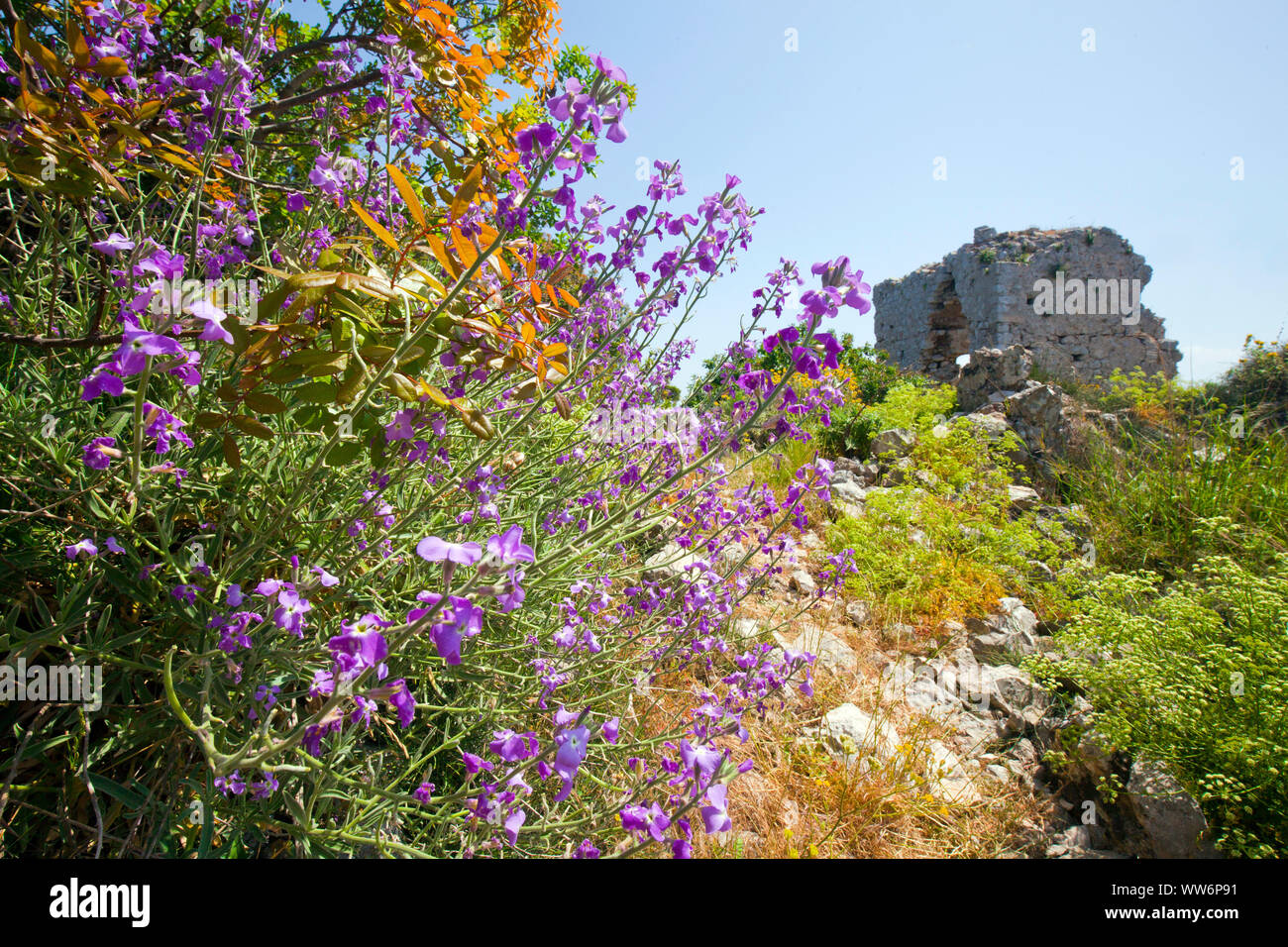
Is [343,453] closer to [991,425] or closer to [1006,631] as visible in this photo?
[1006,631]

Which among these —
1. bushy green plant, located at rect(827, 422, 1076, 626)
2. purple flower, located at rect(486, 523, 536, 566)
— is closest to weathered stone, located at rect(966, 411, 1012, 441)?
bushy green plant, located at rect(827, 422, 1076, 626)

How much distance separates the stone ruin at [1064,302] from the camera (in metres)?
14.2

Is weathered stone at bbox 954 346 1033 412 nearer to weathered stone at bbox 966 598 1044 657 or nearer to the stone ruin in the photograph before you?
weathered stone at bbox 966 598 1044 657

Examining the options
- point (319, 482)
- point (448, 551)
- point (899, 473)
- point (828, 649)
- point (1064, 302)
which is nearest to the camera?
point (448, 551)

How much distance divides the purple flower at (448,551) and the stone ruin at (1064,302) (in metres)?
16.5

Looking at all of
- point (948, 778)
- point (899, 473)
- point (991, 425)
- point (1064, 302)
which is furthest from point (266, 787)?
point (1064, 302)

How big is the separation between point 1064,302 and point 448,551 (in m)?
18.4

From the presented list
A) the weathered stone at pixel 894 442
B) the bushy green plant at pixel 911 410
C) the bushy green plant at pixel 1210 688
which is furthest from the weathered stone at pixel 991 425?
the bushy green plant at pixel 1210 688

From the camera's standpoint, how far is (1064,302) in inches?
575

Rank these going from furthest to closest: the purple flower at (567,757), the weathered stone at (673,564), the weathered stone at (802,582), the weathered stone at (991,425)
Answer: the weathered stone at (991,425) < the weathered stone at (802,582) < the weathered stone at (673,564) < the purple flower at (567,757)

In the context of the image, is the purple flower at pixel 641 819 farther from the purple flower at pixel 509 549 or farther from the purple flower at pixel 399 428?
the purple flower at pixel 399 428
